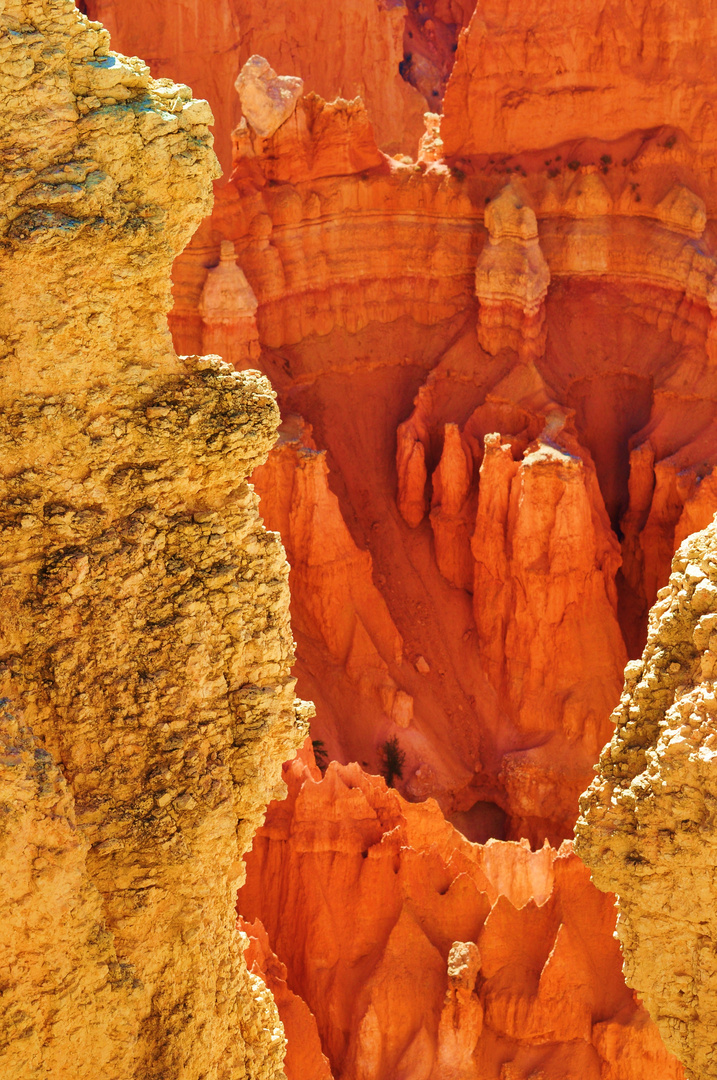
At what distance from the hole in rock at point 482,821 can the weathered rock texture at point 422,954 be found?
597 cm

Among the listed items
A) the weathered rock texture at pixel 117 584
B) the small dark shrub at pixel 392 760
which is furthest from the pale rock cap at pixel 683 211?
the weathered rock texture at pixel 117 584

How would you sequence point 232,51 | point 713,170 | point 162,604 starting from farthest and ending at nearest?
point 232,51
point 713,170
point 162,604

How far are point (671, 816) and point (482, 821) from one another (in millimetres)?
16482

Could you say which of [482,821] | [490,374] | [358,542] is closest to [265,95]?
[490,374]

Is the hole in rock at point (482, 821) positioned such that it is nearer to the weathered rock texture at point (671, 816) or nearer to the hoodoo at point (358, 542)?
the hoodoo at point (358, 542)

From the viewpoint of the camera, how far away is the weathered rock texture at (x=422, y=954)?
17.0 m

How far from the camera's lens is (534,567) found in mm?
26516

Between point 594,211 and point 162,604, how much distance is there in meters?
21.8

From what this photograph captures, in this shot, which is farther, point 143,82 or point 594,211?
point 594,211

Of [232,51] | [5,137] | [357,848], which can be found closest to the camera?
[5,137]

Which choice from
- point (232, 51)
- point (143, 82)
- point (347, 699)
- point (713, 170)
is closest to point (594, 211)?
point (713, 170)

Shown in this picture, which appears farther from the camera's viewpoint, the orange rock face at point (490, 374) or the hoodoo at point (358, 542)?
the orange rock face at point (490, 374)

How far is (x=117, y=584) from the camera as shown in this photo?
30.3 feet

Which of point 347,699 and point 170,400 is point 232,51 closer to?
point 347,699
